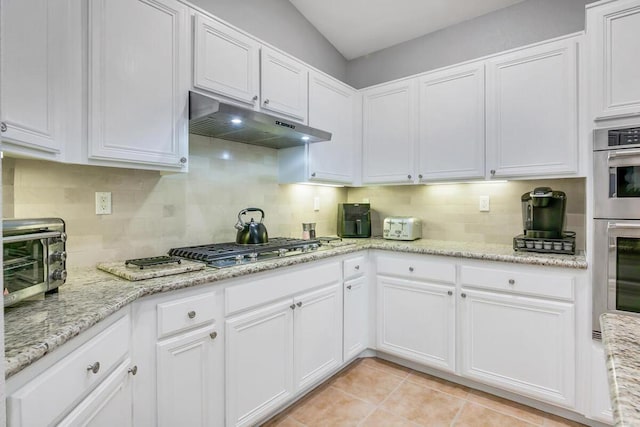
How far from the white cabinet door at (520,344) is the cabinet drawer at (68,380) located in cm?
198

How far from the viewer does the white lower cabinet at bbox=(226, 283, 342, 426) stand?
162 centimetres

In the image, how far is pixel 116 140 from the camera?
147 cm

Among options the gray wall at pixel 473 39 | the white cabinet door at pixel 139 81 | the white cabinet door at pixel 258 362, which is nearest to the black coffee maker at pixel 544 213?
the gray wall at pixel 473 39

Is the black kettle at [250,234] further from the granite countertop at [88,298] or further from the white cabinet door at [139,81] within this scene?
the white cabinet door at [139,81]

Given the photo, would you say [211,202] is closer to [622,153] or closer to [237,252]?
[237,252]

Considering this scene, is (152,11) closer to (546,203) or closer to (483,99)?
(483,99)

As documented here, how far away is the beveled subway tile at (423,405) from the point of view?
6.38ft

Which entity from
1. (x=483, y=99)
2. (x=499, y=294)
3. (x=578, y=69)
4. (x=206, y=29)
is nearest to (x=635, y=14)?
(x=578, y=69)

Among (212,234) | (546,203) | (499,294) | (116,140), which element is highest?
(116,140)

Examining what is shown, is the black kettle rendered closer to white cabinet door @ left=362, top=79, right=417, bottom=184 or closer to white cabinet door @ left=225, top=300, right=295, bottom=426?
white cabinet door @ left=225, top=300, right=295, bottom=426

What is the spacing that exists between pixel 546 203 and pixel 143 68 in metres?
2.44

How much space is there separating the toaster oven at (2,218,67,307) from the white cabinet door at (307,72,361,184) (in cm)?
164

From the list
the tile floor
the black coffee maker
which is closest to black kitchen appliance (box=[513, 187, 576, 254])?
the black coffee maker

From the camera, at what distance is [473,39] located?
2684 millimetres
